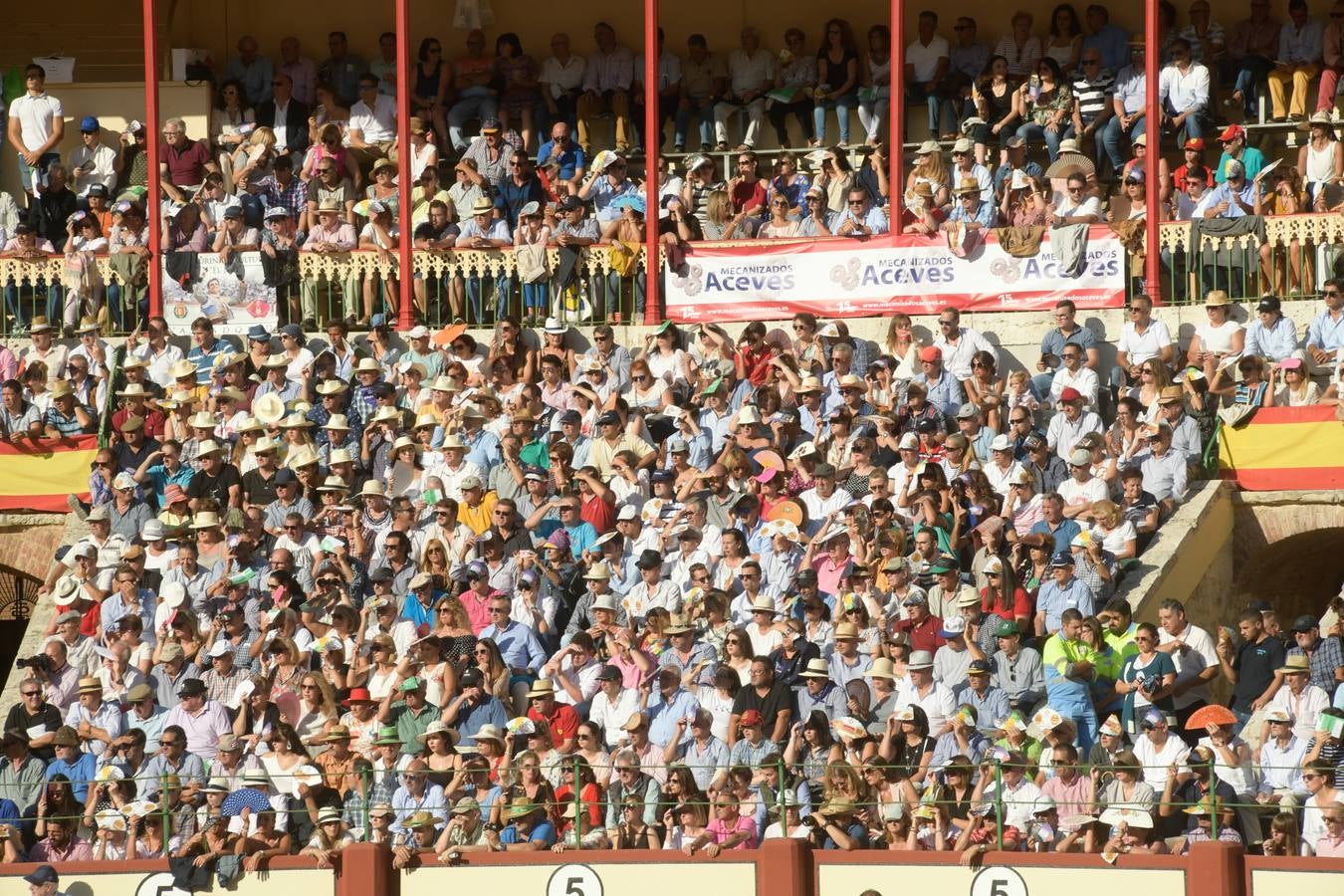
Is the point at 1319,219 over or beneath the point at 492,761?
over

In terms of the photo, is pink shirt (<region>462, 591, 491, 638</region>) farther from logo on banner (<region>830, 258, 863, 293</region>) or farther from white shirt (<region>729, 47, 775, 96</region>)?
white shirt (<region>729, 47, 775, 96</region>)

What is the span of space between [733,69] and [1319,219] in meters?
7.03

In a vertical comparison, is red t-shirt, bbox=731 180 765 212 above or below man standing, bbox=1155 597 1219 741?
above

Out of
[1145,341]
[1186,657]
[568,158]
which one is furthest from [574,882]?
[568,158]

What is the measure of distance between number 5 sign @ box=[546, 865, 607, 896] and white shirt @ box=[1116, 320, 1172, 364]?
6721 millimetres

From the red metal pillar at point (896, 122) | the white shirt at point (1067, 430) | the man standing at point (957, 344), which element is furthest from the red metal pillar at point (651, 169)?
the white shirt at point (1067, 430)

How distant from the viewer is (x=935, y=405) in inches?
885

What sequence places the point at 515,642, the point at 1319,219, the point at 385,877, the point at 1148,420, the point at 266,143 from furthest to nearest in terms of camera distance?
the point at 266,143 < the point at 1319,219 < the point at 1148,420 < the point at 515,642 < the point at 385,877

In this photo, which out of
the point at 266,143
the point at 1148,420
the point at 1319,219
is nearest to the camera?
the point at 1148,420

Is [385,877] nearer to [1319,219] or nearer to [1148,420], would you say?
[1148,420]

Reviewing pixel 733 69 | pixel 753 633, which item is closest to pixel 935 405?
pixel 753 633

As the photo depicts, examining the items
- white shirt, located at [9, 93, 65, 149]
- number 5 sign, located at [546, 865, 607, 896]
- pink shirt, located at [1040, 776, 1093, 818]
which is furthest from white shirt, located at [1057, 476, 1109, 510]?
white shirt, located at [9, 93, 65, 149]

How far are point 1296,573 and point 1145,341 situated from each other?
2.89m

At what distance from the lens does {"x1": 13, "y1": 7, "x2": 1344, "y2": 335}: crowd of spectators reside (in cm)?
2552
